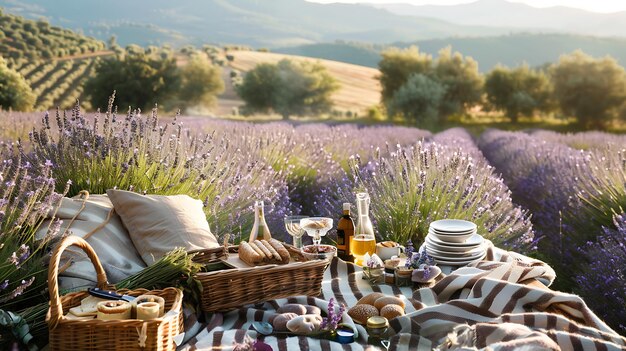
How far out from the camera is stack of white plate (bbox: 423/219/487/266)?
120 inches

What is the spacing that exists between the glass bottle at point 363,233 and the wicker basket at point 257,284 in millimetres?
432

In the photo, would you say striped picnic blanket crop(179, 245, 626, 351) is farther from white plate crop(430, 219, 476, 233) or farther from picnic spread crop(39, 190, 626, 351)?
white plate crop(430, 219, 476, 233)

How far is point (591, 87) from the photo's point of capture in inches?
875

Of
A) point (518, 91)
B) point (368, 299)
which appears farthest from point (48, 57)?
point (368, 299)

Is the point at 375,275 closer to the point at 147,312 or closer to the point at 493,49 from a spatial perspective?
the point at 147,312

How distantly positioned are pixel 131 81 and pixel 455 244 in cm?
2756

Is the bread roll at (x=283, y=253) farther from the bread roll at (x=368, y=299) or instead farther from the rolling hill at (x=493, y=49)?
the rolling hill at (x=493, y=49)

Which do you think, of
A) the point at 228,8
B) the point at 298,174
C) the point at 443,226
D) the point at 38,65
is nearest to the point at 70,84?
the point at 38,65

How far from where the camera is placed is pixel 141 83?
97.5ft

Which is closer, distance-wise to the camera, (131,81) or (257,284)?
(257,284)

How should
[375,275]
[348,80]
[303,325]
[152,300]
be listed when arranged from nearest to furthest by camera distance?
1. [152,300]
2. [303,325]
3. [375,275]
4. [348,80]

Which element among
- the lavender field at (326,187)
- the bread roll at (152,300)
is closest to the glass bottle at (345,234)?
the lavender field at (326,187)

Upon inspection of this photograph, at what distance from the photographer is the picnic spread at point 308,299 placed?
1.95m

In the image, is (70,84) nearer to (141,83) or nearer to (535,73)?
(141,83)
